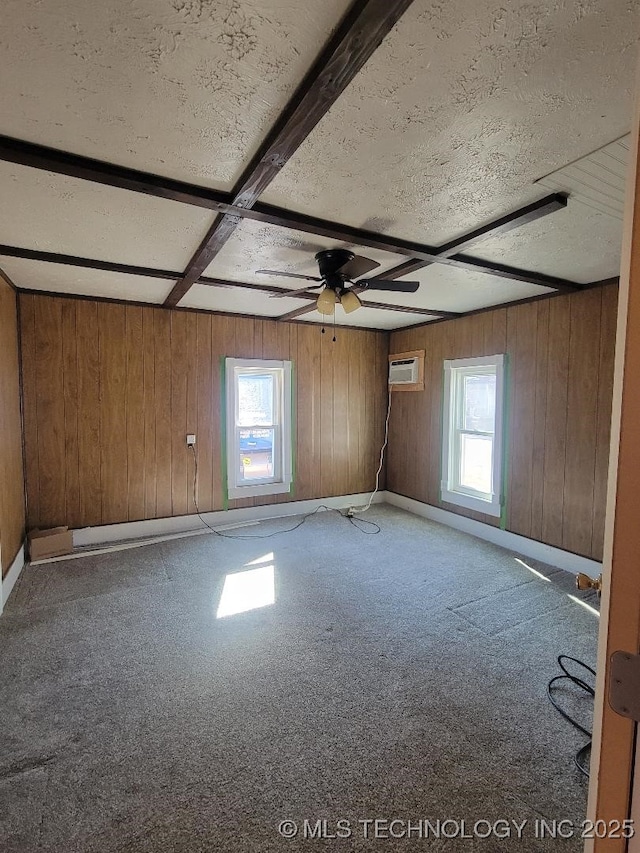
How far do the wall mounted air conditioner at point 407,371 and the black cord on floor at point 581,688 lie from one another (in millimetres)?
3226

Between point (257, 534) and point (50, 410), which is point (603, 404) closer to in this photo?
point (257, 534)

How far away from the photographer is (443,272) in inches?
116

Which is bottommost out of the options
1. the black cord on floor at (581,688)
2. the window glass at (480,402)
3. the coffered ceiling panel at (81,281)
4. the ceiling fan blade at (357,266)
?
the black cord on floor at (581,688)

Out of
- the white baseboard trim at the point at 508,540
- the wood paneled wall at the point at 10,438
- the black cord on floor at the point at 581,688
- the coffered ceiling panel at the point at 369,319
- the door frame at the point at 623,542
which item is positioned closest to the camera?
the door frame at the point at 623,542

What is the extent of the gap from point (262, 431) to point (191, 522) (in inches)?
50.4

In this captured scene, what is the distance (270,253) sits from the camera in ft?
8.51

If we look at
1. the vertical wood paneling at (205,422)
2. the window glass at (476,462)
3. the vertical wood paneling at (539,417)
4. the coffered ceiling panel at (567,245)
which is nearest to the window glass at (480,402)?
the window glass at (476,462)

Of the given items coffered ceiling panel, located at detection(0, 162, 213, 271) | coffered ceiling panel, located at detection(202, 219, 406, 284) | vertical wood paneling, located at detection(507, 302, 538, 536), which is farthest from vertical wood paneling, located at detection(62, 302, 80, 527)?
vertical wood paneling, located at detection(507, 302, 538, 536)

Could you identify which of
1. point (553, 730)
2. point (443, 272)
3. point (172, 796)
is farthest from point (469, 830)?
point (443, 272)

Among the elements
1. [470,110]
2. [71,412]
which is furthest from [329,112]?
[71,412]

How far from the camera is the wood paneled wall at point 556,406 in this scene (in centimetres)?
320

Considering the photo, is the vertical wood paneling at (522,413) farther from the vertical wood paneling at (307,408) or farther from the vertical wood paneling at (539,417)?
the vertical wood paneling at (307,408)

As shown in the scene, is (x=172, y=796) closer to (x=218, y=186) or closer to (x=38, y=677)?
(x=38, y=677)

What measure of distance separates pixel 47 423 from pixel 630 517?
4.24m
